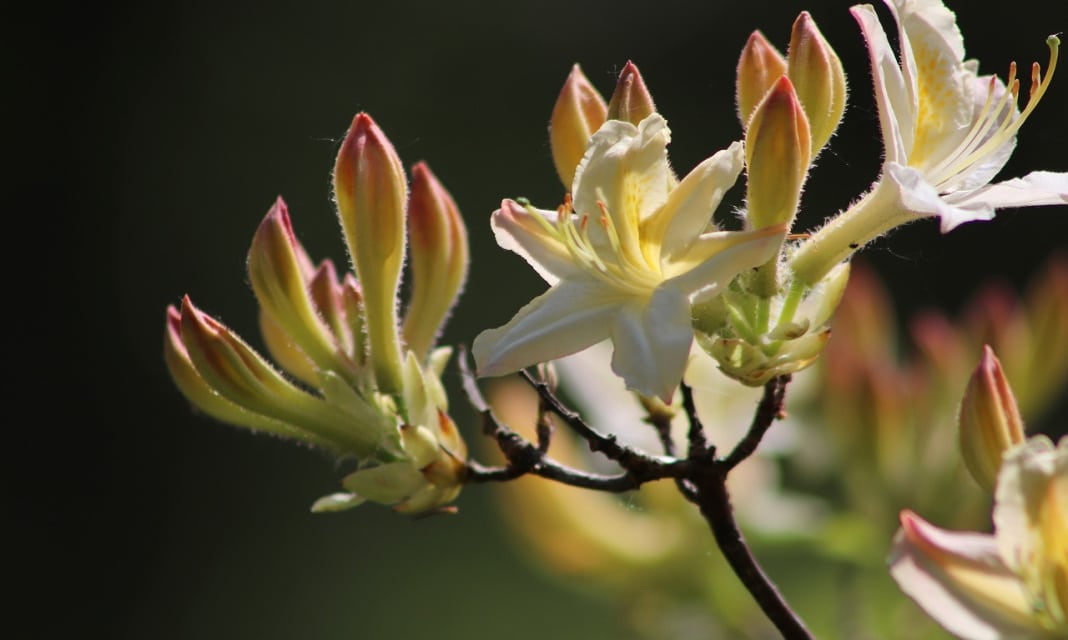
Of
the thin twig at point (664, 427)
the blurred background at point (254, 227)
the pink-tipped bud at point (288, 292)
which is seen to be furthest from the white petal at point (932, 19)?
the blurred background at point (254, 227)

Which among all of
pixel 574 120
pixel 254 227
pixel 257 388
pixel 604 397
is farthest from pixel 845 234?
pixel 254 227

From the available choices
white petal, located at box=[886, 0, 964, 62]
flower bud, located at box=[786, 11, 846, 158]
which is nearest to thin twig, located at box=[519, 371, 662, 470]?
flower bud, located at box=[786, 11, 846, 158]

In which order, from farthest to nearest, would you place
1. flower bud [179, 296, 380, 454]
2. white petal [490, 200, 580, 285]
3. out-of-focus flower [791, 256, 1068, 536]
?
out-of-focus flower [791, 256, 1068, 536] < flower bud [179, 296, 380, 454] < white petal [490, 200, 580, 285]

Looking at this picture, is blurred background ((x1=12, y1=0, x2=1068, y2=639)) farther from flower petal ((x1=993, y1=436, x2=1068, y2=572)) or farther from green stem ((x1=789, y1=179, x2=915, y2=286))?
flower petal ((x1=993, y1=436, x2=1068, y2=572))

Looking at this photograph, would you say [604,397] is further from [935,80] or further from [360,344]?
[935,80]

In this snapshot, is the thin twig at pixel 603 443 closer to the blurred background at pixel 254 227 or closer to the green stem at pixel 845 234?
the green stem at pixel 845 234

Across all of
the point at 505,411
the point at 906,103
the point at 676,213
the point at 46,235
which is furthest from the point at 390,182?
the point at 46,235

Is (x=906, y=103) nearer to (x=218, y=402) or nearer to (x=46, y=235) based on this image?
(x=218, y=402)
